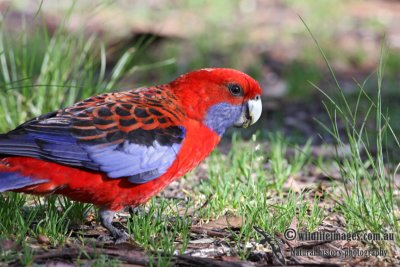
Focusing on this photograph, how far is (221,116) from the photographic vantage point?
400 centimetres

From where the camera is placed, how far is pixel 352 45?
31.9 feet

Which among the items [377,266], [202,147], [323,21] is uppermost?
[323,21]

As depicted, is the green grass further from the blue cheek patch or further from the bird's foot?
the blue cheek patch

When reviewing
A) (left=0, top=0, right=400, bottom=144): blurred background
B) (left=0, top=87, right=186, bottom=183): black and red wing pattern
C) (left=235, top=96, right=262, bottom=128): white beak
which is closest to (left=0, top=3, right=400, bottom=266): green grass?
(left=0, top=0, right=400, bottom=144): blurred background

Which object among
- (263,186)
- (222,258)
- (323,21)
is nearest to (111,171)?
(222,258)

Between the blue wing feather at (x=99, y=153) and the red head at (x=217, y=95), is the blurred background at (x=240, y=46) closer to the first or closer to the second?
the red head at (x=217, y=95)

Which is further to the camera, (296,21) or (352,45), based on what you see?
(296,21)

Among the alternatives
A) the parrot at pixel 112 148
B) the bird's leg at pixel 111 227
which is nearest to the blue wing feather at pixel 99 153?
the parrot at pixel 112 148

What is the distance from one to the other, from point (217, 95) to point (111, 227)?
949 millimetres

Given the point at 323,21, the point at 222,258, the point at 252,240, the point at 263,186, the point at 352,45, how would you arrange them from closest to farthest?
the point at 222,258 → the point at 252,240 → the point at 263,186 → the point at 352,45 → the point at 323,21

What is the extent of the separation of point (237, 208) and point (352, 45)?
20.3 ft

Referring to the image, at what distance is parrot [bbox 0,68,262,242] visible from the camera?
3.57 m

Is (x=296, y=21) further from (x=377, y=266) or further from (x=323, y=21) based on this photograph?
(x=377, y=266)

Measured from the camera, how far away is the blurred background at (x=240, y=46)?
20.5ft
